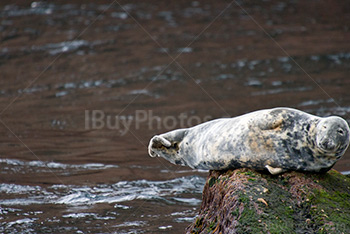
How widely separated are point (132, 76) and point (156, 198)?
19.3 ft

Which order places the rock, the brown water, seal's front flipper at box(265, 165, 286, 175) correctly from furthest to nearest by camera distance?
the brown water
seal's front flipper at box(265, 165, 286, 175)
the rock

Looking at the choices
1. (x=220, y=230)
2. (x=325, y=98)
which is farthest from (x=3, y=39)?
(x=220, y=230)

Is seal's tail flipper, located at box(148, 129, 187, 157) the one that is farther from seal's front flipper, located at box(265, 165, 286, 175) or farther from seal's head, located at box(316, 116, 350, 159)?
seal's head, located at box(316, 116, 350, 159)

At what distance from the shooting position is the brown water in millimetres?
6234

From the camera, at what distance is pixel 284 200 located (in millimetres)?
3902

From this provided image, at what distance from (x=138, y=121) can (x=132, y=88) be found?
1.78m

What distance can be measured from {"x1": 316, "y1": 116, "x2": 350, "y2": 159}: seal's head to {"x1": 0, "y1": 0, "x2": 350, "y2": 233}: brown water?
6.56 ft

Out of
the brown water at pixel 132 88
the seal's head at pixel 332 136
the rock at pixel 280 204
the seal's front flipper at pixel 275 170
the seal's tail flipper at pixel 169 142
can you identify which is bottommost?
the brown water at pixel 132 88

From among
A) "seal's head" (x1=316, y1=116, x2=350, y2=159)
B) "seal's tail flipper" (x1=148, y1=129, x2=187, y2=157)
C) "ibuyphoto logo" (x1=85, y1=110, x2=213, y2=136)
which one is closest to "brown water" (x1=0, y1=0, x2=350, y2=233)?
"ibuyphoto logo" (x1=85, y1=110, x2=213, y2=136)

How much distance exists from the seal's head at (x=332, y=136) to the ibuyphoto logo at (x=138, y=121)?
5.17m

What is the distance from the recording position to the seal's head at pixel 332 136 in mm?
3879

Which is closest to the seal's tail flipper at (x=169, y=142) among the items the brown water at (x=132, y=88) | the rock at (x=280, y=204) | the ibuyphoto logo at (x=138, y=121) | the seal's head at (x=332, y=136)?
the brown water at (x=132, y=88)

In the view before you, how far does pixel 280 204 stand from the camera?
387cm

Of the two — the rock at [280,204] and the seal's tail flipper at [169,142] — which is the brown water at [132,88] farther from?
the rock at [280,204]
